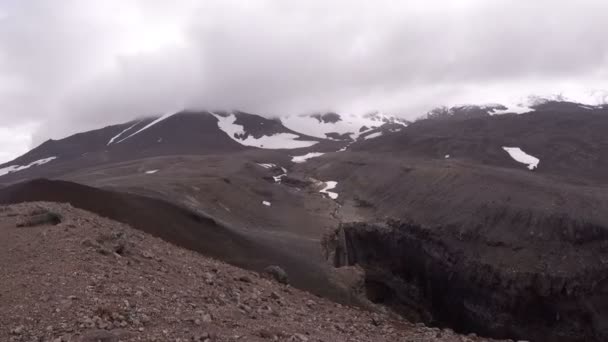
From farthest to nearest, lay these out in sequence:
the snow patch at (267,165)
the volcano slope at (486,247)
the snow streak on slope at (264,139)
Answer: the snow streak on slope at (264,139)
the snow patch at (267,165)
the volcano slope at (486,247)

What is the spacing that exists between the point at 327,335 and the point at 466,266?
29440mm

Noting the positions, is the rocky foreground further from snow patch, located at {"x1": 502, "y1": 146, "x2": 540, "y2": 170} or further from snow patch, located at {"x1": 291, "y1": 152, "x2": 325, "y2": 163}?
snow patch, located at {"x1": 291, "y1": 152, "x2": 325, "y2": 163}

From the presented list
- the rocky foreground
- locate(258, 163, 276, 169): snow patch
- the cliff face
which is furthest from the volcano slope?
locate(258, 163, 276, 169): snow patch

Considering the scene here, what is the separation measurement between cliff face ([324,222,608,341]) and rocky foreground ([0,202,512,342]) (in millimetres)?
21244

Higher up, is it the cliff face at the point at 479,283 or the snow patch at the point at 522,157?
the snow patch at the point at 522,157

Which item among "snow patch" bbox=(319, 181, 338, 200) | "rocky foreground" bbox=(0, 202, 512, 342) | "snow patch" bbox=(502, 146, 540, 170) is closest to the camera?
"rocky foreground" bbox=(0, 202, 512, 342)

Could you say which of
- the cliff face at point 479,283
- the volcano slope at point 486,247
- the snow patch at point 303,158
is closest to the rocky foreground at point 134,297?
the volcano slope at point 486,247

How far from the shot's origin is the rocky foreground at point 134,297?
9086 mm

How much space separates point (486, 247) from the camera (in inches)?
1558

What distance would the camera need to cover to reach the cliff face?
33062 millimetres

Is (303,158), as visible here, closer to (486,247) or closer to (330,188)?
→ (330,188)

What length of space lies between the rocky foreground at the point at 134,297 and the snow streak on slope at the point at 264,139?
398ft

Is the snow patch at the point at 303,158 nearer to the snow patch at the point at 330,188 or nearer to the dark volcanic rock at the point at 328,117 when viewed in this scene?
the snow patch at the point at 330,188

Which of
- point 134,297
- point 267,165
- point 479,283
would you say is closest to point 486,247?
point 479,283
